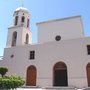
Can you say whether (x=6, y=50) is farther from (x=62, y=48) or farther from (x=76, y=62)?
(x=76, y=62)

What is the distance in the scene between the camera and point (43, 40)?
2188cm

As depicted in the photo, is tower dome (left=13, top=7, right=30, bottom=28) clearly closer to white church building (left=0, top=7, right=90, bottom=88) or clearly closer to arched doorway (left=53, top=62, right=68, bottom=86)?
white church building (left=0, top=7, right=90, bottom=88)

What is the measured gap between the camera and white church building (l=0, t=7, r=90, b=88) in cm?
1842

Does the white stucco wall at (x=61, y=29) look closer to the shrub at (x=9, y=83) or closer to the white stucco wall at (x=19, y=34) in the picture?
the white stucco wall at (x=19, y=34)

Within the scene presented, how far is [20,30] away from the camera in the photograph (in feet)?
77.7

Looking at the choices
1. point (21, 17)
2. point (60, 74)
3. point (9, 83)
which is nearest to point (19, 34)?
point (21, 17)

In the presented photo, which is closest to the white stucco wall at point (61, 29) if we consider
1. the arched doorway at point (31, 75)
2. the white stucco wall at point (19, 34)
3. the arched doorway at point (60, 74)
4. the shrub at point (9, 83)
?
the white stucco wall at point (19, 34)

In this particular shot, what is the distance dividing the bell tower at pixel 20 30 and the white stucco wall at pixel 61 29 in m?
2.58

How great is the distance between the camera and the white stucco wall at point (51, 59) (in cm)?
1823

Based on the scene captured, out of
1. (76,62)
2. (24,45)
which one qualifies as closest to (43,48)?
(24,45)

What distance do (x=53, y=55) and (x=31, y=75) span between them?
3.86 m

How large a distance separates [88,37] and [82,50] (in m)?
1.70

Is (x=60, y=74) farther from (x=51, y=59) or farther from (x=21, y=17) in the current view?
(x=21, y=17)

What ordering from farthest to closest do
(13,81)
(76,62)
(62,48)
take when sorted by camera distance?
(62,48)
(76,62)
(13,81)
